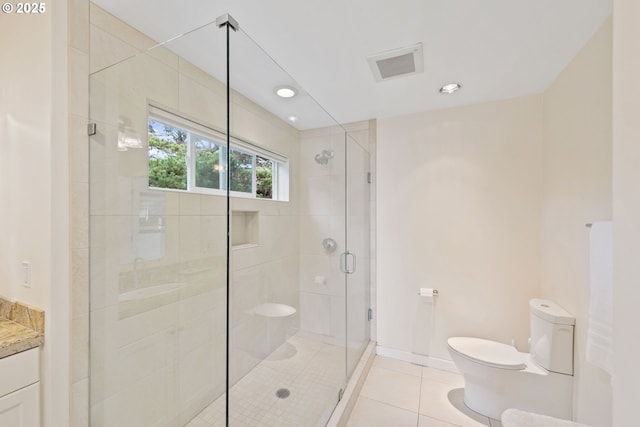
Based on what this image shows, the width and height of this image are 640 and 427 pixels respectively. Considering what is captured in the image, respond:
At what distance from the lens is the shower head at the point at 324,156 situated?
2.17 m

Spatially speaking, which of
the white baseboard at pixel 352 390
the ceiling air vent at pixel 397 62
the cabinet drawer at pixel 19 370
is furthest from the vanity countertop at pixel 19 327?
the ceiling air vent at pixel 397 62

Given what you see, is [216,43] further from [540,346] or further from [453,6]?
[540,346]

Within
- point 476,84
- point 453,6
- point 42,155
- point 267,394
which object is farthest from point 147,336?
point 476,84

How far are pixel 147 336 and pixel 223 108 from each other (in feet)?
4.20

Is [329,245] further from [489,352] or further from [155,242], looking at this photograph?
[489,352]

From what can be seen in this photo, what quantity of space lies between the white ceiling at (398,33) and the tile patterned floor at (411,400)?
2280 millimetres

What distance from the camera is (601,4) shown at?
4.10 feet

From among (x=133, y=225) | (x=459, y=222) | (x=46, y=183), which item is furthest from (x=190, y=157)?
(x=459, y=222)

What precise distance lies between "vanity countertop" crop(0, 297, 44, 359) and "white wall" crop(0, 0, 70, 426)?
0.03 metres

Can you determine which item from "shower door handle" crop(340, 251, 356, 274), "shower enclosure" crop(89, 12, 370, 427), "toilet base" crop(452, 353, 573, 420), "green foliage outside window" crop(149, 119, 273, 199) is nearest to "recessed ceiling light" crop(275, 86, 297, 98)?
"shower enclosure" crop(89, 12, 370, 427)

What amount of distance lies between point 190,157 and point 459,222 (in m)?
2.23

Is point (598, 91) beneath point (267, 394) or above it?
above

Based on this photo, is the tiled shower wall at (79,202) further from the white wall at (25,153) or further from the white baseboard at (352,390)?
the white baseboard at (352,390)

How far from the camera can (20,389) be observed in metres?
1.05
